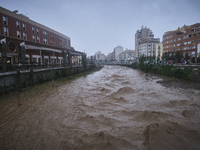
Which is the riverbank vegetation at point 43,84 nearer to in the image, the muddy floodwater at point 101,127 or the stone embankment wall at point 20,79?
the stone embankment wall at point 20,79

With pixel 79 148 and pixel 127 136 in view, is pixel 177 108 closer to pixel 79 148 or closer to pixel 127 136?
pixel 127 136

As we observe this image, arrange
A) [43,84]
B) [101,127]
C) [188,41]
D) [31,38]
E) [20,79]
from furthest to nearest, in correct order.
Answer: [188,41]
[31,38]
[43,84]
[20,79]
[101,127]

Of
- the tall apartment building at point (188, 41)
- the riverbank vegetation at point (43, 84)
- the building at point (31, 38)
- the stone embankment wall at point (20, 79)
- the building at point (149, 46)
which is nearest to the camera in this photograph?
the riverbank vegetation at point (43, 84)

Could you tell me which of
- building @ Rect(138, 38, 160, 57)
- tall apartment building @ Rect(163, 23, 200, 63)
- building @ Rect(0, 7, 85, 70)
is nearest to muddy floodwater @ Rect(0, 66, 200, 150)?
building @ Rect(0, 7, 85, 70)

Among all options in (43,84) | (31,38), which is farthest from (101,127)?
(31,38)

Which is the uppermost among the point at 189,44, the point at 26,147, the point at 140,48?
the point at 140,48

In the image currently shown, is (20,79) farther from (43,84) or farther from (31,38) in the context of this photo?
(31,38)

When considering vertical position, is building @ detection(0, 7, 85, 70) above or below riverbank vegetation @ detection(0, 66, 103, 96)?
above

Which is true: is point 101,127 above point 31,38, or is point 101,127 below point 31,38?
below

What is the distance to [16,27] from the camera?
81.8 ft

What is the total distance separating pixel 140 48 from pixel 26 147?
317ft

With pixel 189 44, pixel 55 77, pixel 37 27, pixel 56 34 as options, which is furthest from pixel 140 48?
pixel 55 77

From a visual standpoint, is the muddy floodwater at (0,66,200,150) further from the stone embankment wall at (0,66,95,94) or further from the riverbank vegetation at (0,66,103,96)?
the stone embankment wall at (0,66,95,94)

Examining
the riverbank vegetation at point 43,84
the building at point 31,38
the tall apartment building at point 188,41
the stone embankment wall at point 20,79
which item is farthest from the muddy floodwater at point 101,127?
the tall apartment building at point 188,41
